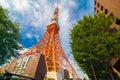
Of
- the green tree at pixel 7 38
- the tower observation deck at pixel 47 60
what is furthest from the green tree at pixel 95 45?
the tower observation deck at pixel 47 60

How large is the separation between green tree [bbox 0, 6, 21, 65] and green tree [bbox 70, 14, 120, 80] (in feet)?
16.9

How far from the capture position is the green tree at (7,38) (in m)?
13.5

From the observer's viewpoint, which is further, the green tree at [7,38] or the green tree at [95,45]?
the green tree at [7,38]

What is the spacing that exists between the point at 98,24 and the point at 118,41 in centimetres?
213

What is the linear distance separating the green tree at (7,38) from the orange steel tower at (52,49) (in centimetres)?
2125

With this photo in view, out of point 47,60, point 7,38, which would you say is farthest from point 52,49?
point 7,38

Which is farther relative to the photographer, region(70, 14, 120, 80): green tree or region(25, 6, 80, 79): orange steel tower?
region(25, 6, 80, 79): orange steel tower

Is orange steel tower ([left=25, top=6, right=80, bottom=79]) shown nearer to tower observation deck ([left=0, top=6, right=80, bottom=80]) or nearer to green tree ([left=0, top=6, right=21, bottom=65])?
tower observation deck ([left=0, top=6, right=80, bottom=80])

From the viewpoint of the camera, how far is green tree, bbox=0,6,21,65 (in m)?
13.5

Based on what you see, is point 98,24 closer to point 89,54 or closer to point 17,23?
point 89,54

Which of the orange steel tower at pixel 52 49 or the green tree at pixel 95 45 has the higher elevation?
the orange steel tower at pixel 52 49

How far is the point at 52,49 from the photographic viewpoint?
143ft

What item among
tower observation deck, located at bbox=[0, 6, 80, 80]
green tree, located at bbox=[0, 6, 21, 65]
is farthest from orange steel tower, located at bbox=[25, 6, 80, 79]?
green tree, located at bbox=[0, 6, 21, 65]

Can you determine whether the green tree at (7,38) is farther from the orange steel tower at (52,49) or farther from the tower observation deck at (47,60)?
the orange steel tower at (52,49)
